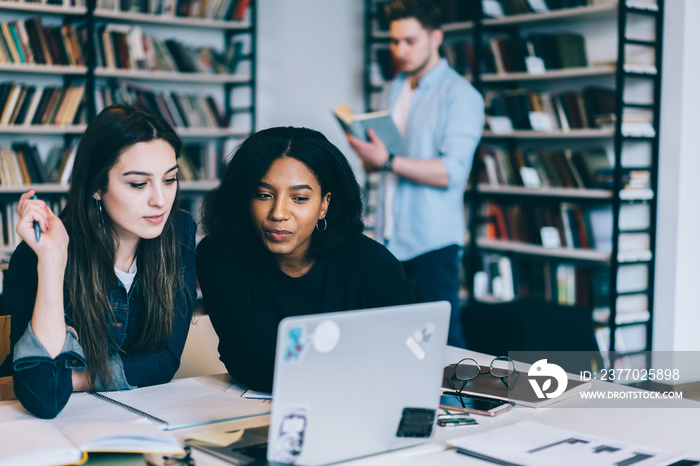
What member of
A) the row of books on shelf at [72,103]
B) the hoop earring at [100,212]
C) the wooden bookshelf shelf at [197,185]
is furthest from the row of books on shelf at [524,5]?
the hoop earring at [100,212]

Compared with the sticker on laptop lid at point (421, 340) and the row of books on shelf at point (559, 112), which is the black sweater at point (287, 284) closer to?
the sticker on laptop lid at point (421, 340)

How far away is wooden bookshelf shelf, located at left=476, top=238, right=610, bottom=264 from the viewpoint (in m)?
4.02

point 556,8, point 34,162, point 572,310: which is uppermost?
point 556,8

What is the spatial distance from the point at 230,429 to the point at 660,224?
10.5 ft

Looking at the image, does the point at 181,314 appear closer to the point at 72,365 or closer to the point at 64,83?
the point at 72,365

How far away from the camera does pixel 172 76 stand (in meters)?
4.43

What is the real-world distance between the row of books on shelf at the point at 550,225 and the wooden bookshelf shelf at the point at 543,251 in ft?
0.12

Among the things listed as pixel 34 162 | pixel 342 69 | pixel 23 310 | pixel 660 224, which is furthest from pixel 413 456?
pixel 342 69

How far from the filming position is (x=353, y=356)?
1.12 meters

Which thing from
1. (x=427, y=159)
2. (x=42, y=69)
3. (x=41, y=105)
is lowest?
(x=427, y=159)

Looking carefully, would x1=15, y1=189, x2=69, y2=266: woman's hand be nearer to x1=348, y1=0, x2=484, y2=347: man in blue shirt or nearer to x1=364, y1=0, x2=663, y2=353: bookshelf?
x1=348, y1=0, x2=484, y2=347: man in blue shirt

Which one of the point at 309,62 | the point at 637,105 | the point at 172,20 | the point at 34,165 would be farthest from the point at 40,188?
the point at 637,105

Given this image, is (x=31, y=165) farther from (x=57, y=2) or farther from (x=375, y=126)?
(x=375, y=126)

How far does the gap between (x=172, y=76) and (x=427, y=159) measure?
198cm
